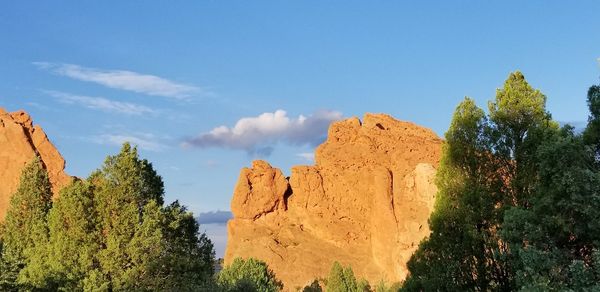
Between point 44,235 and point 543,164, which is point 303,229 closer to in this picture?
point 44,235

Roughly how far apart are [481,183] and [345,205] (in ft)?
227

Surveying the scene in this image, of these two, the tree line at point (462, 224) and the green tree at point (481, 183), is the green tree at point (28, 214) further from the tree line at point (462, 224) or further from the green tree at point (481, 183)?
the green tree at point (481, 183)

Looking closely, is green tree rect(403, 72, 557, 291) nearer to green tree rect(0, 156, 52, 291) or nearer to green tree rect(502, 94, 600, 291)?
green tree rect(502, 94, 600, 291)

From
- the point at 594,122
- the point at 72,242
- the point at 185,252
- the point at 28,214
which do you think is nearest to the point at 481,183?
the point at 594,122

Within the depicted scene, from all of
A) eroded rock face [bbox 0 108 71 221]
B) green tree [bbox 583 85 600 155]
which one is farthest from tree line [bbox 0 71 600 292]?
eroded rock face [bbox 0 108 71 221]

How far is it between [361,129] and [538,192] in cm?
7524

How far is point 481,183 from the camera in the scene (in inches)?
998

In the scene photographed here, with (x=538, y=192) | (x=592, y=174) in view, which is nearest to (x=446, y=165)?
(x=538, y=192)

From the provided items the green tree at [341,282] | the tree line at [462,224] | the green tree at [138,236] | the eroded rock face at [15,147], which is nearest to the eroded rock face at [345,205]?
the green tree at [341,282]

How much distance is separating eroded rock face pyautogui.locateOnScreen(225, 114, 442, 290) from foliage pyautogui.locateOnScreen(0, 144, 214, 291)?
52.8 meters

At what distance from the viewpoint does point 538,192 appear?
18.3 meters

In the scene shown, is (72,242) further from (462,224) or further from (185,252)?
(462,224)

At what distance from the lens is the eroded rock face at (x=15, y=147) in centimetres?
7888

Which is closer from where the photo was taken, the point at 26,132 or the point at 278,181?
the point at 26,132
